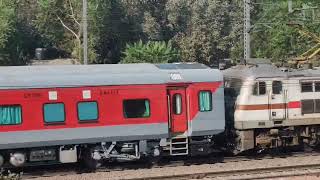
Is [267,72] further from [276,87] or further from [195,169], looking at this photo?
[195,169]

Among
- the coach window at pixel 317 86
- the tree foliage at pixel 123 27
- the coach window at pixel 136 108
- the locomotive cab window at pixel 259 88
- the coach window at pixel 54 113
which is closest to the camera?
the coach window at pixel 54 113

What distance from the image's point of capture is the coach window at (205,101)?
2078cm

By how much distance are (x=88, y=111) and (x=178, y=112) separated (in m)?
3.14

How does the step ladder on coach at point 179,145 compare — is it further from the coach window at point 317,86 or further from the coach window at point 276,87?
the coach window at point 317,86

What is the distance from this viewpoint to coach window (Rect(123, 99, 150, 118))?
20.0m

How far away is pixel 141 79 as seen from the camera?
20000 mm

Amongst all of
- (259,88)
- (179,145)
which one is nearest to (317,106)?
(259,88)

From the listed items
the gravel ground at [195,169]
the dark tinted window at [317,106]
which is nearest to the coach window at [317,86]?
the dark tinted window at [317,106]

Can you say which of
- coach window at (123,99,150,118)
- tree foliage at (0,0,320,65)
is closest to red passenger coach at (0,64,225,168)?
coach window at (123,99,150,118)

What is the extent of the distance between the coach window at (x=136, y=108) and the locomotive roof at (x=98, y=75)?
639 mm

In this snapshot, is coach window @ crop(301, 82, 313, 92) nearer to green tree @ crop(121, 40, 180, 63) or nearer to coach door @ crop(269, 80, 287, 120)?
coach door @ crop(269, 80, 287, 120)

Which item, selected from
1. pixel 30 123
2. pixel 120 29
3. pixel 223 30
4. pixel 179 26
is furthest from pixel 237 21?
pixel 30 123

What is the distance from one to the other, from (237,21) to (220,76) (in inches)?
1296

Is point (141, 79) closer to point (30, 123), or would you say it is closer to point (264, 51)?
point (30, 123)
